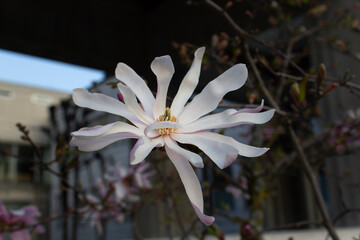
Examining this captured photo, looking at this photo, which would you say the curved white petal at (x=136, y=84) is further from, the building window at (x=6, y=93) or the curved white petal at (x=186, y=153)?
the building window at (x=6, y=93)

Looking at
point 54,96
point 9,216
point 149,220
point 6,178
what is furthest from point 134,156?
point 54,96

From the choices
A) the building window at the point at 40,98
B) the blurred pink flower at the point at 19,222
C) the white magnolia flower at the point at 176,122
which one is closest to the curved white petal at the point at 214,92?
the white magnolia flower at the point at 176,122

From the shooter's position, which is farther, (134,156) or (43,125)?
(43,125)

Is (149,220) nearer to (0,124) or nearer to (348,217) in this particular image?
(348,217)

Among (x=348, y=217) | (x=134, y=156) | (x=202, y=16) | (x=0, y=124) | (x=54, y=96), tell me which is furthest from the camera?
(x=54, y=96)

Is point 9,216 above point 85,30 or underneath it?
underneath

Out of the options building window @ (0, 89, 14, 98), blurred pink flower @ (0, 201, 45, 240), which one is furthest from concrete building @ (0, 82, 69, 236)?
blurred pink flower @ (0, 201, 45, 240)

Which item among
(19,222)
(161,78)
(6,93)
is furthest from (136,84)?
(6,93)

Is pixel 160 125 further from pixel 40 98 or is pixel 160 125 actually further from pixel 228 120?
pixel 40 98
